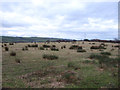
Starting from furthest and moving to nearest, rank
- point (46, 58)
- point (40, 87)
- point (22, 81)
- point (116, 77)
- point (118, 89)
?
point (46, 58)
point (116, 77)
point (22, 81)
point (40, 87)
point (118, 89)

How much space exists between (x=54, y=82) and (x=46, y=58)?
8560mm

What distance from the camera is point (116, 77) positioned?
364 inches

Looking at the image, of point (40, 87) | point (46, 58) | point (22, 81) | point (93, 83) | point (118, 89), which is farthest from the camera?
point (46, 58)

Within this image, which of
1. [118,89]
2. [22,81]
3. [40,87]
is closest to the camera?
[118,89]

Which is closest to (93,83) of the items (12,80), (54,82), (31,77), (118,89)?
(118,89)

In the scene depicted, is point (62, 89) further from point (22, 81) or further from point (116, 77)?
point (116, 77)

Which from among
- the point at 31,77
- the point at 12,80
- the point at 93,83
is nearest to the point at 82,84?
the point at 93,83

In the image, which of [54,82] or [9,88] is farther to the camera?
[54,82]

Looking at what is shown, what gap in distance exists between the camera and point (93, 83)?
8.16m

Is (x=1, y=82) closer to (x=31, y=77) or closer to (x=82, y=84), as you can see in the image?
(x=31, y=77)

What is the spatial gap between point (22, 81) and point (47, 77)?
5.15 feet

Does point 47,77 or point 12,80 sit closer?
point 12,80

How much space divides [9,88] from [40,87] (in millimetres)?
1479

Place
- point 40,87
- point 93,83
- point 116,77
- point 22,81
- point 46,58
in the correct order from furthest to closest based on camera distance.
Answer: point 46,58 < point 116,77 < point 22,81 < point 93,83 < point 40,87
